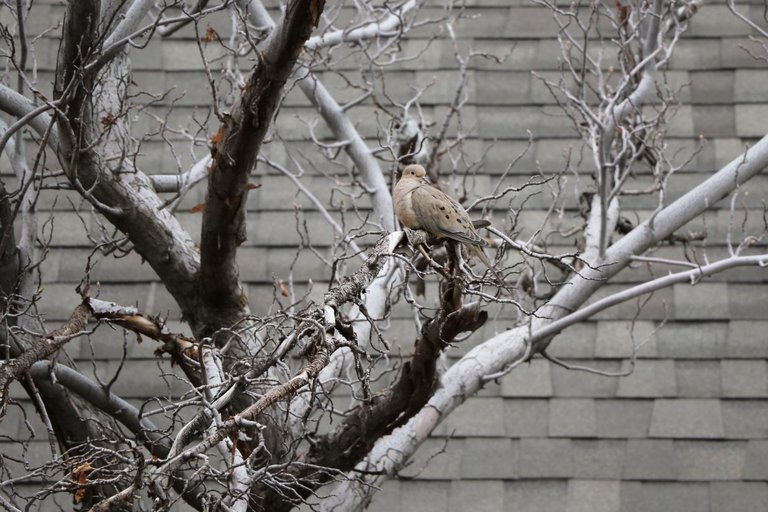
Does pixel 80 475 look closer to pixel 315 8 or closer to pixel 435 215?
pixel 435 215

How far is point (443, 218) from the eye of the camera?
3.71 meters

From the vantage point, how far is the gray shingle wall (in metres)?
5.59

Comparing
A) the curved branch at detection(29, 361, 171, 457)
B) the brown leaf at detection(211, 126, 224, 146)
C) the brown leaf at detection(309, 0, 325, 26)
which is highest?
the brown leaf at detection(309, 0, 325, 26)

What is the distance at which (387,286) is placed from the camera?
186 inches

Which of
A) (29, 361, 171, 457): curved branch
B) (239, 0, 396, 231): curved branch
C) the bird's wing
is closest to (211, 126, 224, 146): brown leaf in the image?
the bird's wing

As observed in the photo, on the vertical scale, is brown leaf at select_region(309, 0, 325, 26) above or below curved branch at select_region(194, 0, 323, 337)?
above

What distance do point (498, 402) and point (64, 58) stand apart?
284cm

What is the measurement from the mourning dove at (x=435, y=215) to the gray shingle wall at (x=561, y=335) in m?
1.39

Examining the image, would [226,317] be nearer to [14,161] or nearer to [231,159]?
[231,159]

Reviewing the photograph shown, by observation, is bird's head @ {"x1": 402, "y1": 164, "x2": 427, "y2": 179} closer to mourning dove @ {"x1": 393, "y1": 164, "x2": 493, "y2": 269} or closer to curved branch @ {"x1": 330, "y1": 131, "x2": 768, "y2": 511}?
mourning dove @ {"x1": 393, "y1": 164, "x2": 493, "y2": 269}

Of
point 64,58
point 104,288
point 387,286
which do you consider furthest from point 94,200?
point 104,288

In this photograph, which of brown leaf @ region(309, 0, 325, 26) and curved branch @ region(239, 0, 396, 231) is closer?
brown leaf @ region(309, 0, 325, 26)

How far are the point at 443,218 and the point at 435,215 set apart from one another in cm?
4

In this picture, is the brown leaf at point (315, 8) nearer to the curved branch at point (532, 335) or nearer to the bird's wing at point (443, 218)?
the bird's wing at point (443, 218)
